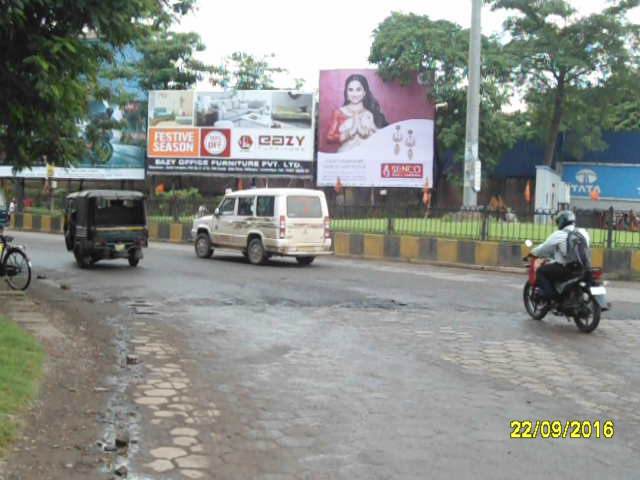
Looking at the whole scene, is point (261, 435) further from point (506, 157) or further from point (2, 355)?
point (506, 157)

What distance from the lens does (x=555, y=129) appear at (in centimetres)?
3444

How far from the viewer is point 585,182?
122 feet

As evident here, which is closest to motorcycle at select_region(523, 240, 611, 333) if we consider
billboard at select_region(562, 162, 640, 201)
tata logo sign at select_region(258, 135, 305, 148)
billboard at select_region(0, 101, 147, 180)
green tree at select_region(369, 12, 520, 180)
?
green tree at select_region(369, 12, 520, 180)

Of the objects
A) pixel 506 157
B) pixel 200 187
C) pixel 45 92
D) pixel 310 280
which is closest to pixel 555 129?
pixel 506 157

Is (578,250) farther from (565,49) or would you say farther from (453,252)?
(565,49)

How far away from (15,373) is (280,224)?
11.9 m

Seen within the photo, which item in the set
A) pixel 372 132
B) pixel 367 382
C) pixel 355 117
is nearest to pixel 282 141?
pixel 355 117

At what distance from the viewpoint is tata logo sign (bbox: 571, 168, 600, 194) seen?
37.1 m

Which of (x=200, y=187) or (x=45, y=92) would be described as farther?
(x=200, y=187)

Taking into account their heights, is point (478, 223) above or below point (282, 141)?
below

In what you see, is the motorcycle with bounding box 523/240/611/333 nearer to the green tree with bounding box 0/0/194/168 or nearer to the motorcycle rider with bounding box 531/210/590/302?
the motorcycle rider with bounding box 531/210/590/302

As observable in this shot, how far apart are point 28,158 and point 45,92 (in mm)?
4334

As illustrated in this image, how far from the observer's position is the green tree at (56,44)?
877 centimetres

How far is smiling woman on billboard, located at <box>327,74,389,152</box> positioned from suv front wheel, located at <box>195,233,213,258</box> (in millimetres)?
13994
